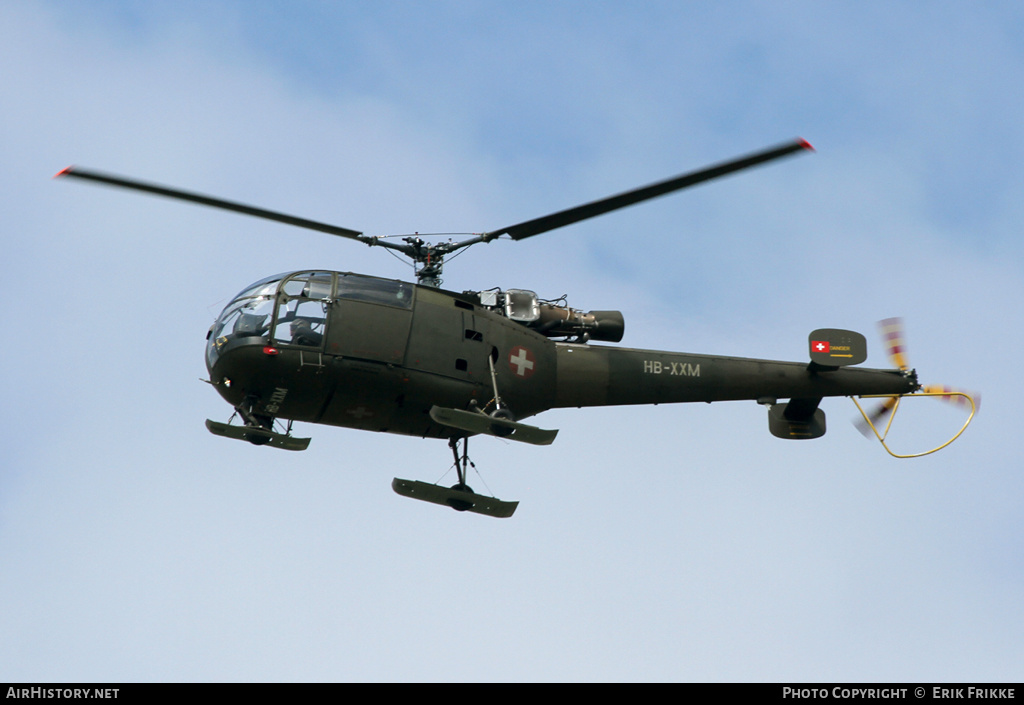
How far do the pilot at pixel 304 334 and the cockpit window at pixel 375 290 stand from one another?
2.75 feet

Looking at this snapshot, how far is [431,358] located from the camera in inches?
950

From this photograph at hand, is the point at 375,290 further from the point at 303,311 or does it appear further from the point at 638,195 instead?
the point at 638,195

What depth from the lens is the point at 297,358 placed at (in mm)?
23156

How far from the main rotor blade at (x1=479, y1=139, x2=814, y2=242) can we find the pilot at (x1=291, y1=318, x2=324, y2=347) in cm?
389

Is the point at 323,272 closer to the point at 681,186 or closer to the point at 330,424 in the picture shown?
the point at 330,424

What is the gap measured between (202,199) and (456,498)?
7.08 m

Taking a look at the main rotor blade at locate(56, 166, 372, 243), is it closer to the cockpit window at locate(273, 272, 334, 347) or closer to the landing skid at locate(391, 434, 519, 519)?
the cockpit window at locate(273, 272, 334, 347)

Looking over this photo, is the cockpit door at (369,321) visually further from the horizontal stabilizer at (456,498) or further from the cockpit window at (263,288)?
the horizontal stabilizer at (456,498)

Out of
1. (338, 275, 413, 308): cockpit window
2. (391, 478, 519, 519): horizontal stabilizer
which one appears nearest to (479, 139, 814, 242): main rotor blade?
(338, 275, 413, 308): cockpit window

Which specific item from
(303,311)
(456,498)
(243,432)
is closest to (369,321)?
(303,311)

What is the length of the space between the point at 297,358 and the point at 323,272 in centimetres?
187

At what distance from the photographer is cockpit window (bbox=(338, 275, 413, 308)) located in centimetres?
2391

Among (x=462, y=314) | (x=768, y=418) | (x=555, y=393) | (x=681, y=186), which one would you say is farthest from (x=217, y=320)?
(x=768, y=418)

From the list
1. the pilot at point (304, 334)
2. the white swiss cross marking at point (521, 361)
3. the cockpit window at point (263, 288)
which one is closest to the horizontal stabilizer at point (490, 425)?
the white swiss cross marking at point (521, 361)
